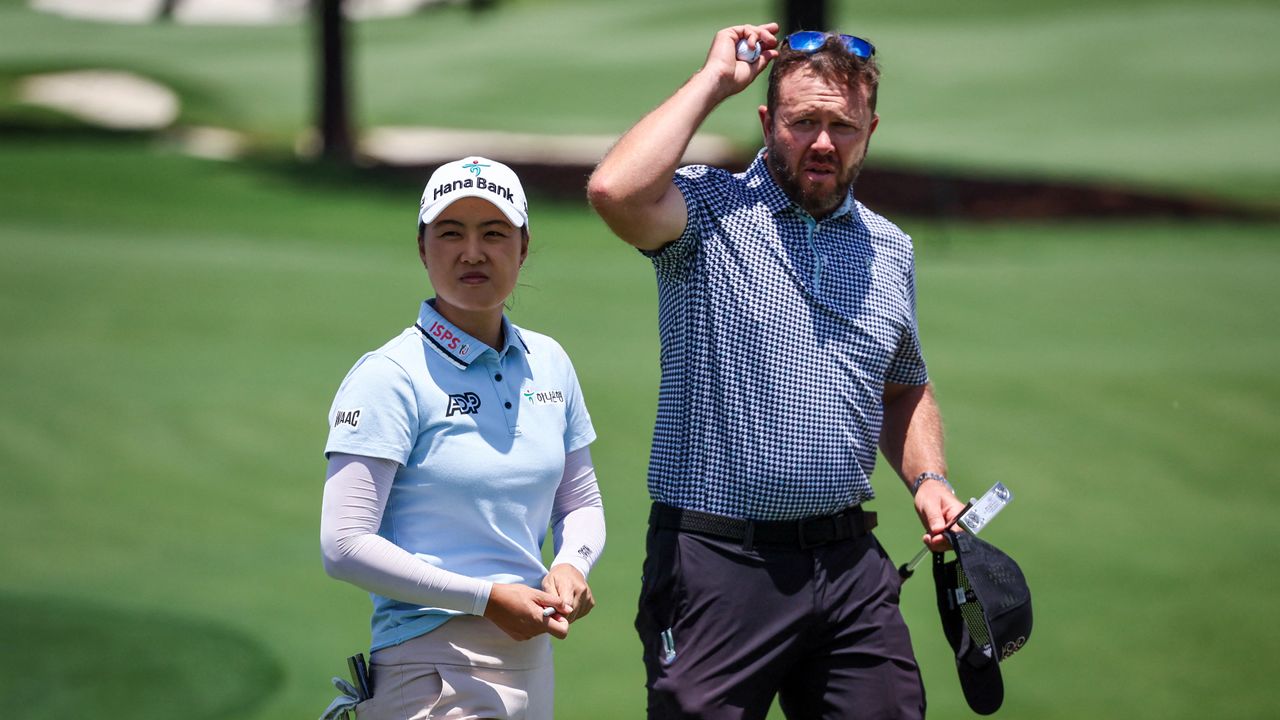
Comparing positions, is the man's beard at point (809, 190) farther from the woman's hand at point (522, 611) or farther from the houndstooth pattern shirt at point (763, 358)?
the woman's hand at point (522, 611)

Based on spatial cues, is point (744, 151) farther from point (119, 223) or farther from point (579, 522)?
point (579, 522)

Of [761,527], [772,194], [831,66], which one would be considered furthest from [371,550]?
[831,66]

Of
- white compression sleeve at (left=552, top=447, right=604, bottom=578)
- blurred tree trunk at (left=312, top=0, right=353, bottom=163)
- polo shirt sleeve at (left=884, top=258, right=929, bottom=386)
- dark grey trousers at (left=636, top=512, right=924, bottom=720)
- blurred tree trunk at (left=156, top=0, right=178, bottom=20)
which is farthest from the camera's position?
blurred tree trunk at (left=156, top=0, right=178, bottom=20)

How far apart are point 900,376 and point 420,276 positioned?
9.31m

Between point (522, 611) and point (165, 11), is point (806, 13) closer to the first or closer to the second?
point (522, 611)

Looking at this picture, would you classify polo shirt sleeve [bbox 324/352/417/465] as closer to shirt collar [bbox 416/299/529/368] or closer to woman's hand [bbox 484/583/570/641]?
shirt collar [bbox 416/299/529/368]

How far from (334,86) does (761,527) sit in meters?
20.9

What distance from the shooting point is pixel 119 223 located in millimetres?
16219

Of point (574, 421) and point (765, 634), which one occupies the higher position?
point (574, 421)

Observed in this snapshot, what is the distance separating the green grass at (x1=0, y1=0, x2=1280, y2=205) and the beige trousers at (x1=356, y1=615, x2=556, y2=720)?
20.3m

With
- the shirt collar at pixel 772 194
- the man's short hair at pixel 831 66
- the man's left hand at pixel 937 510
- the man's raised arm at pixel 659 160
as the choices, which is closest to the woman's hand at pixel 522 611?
the man's raised arm at pixel 659 160

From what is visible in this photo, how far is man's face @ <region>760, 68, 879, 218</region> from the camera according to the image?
12.2 feet

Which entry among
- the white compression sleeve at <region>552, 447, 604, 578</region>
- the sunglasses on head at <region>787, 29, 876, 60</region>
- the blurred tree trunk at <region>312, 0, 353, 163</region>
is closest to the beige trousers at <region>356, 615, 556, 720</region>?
the white compression sleeve at <region>552, 447, 604, 578</region>

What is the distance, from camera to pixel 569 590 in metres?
3.14
